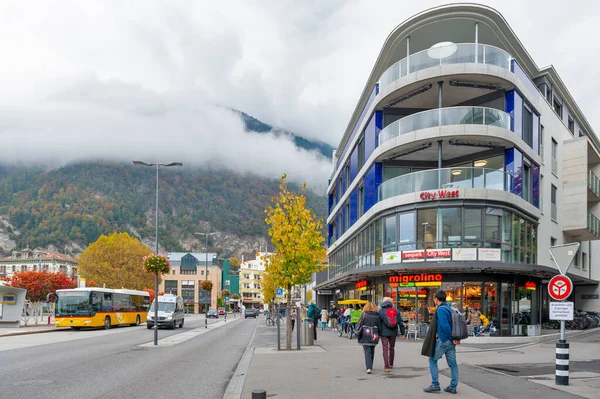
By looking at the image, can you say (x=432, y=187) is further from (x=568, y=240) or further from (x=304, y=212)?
(x=568, y=240)

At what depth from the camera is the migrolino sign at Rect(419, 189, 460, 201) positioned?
25828 millimetres

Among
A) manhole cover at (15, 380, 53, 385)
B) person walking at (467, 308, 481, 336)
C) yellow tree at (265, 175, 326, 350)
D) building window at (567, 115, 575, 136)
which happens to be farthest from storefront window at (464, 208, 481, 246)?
manhole cover at (15, 380, 53, 385)

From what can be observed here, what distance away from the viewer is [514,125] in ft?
91.9

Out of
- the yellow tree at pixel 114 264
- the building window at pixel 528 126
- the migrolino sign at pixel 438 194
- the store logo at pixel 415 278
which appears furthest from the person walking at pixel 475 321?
the yellow tree at pixel 114 264

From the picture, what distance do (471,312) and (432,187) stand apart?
19.7ft

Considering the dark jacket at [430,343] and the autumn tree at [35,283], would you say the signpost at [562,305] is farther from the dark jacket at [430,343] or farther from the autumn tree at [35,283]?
the autumn tree at [35,283]

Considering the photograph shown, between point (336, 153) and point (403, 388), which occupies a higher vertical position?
point (336, 153)

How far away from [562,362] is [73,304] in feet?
107

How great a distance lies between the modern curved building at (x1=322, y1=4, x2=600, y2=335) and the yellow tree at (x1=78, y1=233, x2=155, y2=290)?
52464mm

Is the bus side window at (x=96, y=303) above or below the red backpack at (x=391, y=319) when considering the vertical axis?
below

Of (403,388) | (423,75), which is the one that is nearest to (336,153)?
(423,75)

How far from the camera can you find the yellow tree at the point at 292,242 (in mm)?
20391

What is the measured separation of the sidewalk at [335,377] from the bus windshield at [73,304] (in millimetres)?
23126

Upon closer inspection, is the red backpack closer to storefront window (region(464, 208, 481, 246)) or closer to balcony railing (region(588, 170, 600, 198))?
storefront window (region(464, 208, 481, 246))
